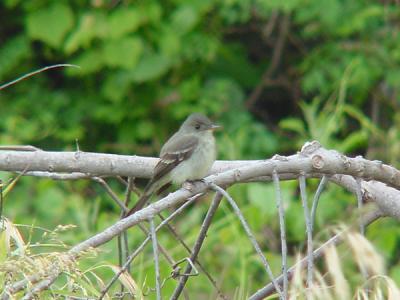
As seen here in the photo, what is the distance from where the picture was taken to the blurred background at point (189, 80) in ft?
23.4

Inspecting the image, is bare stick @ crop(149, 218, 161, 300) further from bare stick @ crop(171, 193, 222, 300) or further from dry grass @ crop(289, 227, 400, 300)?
dry grass @ crop(289, 227, 400, 300)

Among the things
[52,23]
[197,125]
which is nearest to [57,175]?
[197,125]

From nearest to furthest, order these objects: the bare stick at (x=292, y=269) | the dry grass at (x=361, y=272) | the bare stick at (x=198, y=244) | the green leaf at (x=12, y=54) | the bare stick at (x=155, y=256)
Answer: the dry grass at (x=361, y=272)
the bare stick at (x=155, y=256)
the bare stick at (x=198, y=244)
the bare stick at (x=292, y=269)
the green leaf at (x=12, y=54)

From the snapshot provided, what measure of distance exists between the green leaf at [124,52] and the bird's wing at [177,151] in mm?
2516

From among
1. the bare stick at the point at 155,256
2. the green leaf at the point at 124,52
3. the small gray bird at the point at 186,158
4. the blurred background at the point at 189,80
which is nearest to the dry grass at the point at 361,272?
the bare stick at the point at 155,256

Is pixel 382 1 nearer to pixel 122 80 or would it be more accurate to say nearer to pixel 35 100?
pixel 122 80

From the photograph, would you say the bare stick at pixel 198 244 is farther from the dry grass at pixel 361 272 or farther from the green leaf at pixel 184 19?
the green leaf at pixel 184 19

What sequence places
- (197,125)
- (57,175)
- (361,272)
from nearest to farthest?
(361,272) → (57,175) → (197,125)

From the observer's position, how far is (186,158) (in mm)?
4598

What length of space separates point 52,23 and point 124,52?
25.5 inches

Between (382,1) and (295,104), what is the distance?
3.94 ft

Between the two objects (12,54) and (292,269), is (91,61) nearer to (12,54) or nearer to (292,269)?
(12,54)

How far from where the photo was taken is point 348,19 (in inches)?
295

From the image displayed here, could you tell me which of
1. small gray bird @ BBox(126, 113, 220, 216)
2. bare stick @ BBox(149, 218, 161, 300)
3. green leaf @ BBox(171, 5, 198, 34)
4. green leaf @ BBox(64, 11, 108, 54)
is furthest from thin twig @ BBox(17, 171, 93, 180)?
green leaf @ BBox(171, 5, 198, 34)
